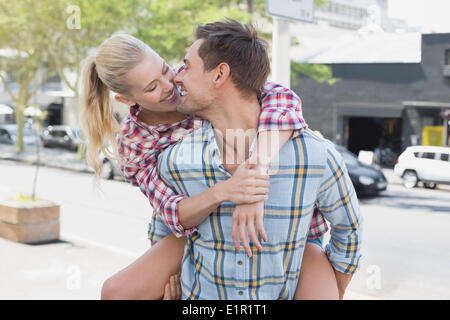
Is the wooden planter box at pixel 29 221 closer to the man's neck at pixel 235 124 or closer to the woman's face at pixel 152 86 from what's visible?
the woman's face at pixel 152 86

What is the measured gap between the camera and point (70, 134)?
2380cm

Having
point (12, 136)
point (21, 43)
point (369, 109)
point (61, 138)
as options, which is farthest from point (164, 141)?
point (12, 136)

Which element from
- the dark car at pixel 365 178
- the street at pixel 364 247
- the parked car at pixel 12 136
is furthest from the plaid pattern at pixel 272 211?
the parked car at pixel 12 136

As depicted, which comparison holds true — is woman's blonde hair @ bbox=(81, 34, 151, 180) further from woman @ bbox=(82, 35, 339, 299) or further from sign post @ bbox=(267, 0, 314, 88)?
sign post @ bbox=(267, 0, 314, 88)

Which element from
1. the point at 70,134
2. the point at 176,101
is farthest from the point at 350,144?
the point at 176,101

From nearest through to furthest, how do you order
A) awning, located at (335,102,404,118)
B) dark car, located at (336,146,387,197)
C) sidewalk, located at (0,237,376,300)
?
sidewalk, located at (0,237,376,300), dark car, located at (336,146,387,197), awning, located at (335,102,404,118)

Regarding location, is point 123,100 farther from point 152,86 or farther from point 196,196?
point 196,196

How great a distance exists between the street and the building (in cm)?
458

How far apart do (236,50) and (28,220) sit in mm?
5575

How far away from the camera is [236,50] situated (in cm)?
152

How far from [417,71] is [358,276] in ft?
37.3

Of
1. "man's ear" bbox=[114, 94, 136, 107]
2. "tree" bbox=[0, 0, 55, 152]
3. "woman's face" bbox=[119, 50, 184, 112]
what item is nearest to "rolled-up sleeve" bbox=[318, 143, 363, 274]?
"woman's face" bbox=[119, 50, 184, 112]

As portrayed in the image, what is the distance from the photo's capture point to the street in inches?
206

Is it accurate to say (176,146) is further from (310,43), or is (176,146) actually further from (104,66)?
(310,43)
